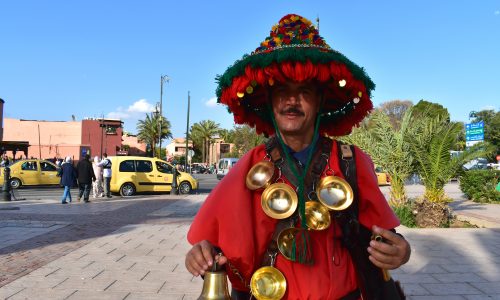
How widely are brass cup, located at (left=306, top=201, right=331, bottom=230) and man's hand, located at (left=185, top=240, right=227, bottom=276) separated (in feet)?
1.30

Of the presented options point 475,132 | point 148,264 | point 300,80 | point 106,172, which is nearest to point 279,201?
point 300,80

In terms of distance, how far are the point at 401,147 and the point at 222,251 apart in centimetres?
953

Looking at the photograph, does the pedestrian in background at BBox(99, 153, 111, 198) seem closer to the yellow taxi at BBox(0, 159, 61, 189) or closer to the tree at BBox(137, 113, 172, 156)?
the yellow taxi at BBox(0, 159, 61, 189)

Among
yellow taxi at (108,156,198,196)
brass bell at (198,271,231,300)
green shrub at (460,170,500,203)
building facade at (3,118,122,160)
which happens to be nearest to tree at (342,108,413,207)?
green shrub at (460,170,500,203)

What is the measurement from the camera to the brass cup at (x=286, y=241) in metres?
1.65

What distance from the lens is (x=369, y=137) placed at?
436 inches

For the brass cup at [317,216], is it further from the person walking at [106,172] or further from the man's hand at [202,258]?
the person walking at [106,172]

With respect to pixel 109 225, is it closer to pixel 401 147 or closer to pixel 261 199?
pixel 401 147

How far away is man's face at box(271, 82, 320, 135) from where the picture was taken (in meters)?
1.92

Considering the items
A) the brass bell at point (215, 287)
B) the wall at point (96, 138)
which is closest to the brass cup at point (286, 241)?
the brass bell at point (215, 287)

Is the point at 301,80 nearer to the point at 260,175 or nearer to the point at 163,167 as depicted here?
the point at 260,175

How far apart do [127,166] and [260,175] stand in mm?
16792

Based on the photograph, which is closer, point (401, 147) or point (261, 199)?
point (261, 199)

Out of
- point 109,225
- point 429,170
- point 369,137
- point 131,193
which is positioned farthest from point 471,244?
point 131,193
